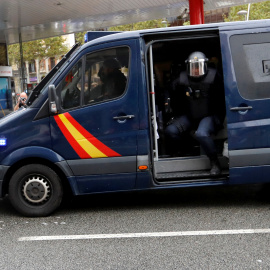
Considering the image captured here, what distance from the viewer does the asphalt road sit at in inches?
167

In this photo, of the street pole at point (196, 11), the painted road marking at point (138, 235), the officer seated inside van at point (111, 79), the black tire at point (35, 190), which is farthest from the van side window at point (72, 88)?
the street pole at point (196, 11)

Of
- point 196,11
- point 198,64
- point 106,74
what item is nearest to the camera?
point 106,74

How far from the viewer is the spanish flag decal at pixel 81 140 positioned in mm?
5781

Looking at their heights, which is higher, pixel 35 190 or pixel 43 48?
pixel 43 48

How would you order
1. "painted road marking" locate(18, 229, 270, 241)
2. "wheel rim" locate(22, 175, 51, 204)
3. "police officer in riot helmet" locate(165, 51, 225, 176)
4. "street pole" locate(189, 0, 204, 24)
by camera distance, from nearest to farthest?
"painted road marking" locate(18, 229, 270, 241) < "wheel rim" locate(22, 175, 51, 204) < "police officer in riot helmet" locate(165, 51, 225, 176) < "street pole" locate(189, 0, 204, 24)

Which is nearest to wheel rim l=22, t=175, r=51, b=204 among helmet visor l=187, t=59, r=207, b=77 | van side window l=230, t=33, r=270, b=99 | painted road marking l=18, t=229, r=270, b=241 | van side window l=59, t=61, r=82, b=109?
painted road marking l=18, t=229, r=270, b=241

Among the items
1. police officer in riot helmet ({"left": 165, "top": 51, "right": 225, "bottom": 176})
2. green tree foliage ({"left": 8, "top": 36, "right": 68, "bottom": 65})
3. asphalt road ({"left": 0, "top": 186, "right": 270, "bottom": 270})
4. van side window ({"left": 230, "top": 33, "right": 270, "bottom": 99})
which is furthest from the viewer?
green tree foliage ({"left": 8, "top": 36, "right": 68, "bottom": 65})

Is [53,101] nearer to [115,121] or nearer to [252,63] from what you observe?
[115,121]

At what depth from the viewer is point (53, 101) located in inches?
225

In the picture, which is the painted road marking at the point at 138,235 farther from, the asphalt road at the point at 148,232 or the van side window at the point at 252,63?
the van side window at the point at 252,63

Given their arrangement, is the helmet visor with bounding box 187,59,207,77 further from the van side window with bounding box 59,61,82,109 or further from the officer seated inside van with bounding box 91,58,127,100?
the van side window with bounding box 59,61,82,109

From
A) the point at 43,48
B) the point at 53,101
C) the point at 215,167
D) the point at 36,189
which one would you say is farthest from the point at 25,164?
the point at 43,48

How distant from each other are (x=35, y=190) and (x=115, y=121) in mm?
1369

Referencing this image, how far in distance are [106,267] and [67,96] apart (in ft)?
8.16
